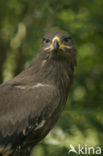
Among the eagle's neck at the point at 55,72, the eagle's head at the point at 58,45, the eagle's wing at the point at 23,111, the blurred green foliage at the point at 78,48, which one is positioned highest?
the eagle's head at the point at 58,45

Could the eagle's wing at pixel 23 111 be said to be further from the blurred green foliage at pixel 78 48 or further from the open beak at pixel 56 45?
the blurred green foliage at pixel 78 48

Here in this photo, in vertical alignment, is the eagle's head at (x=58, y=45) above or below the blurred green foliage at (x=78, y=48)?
above

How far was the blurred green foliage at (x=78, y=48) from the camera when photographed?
18.3 ft

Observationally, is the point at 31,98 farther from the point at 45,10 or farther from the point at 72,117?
the point at 45,10

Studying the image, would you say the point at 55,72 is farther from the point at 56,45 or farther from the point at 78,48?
the point at 78,48

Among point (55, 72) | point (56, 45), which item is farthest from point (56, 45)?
point (55, 72)

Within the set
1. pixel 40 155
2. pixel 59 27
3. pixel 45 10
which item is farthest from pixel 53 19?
pixel 40 155

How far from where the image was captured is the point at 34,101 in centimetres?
436

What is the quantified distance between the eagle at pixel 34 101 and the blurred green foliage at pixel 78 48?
594 millimetres

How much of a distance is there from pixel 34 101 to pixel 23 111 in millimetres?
152

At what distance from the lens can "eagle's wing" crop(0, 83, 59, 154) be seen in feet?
14.2

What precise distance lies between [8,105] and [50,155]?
0.98 m

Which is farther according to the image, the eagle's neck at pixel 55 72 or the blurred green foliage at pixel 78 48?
the blurred green foliage at pixel 78 48

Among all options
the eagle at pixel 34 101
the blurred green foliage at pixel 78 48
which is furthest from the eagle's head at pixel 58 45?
the blurred green foliage at pixel 78 48
